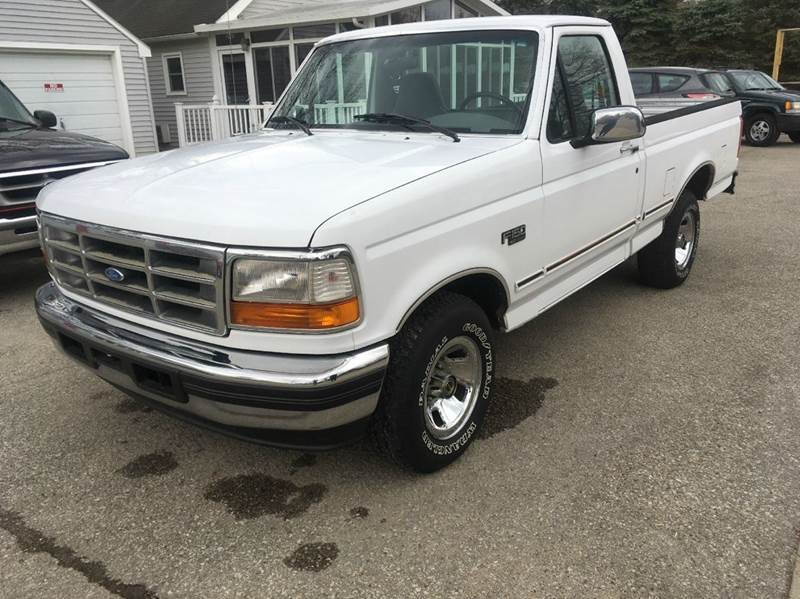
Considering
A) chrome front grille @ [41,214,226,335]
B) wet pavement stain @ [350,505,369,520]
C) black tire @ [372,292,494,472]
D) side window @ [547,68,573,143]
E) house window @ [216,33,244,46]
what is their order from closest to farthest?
chrome front grille @ [41,214,226,335] → black tire @ [372,292,494,472] → wet pavement stain @ [350,505,369,520] → side window @ [547,68,573,143] → house window @ [216,33,244,46]

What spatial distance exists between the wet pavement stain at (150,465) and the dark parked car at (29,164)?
2.84m

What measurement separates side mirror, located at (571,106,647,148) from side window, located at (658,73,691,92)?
10790mm

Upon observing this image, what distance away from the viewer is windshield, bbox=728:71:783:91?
15.5 m

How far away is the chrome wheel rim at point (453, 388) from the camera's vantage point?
3041 mm

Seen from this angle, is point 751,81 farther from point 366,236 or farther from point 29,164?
point 366,236

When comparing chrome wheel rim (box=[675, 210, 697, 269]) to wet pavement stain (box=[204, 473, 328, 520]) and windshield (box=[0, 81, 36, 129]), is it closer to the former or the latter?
wet pavement stain (box=[204, 473, 328, 520])

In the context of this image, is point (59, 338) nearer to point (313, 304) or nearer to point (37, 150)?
point (313, 304)

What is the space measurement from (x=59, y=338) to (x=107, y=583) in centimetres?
116

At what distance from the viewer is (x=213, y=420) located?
2.55 m

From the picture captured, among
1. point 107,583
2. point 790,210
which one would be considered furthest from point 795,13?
point 107,583

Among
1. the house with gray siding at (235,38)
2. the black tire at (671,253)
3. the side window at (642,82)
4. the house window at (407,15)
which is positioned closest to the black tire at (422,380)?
the black tire at (671,253)

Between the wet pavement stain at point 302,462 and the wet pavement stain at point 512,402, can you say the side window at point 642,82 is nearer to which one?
the wet pavement stain at point 512,402

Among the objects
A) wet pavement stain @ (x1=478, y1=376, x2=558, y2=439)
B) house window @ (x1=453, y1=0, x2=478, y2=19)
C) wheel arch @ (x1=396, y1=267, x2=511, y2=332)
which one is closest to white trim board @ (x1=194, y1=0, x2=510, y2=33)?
house window @ (x1=453, y1=0, x2=478, y2=19)

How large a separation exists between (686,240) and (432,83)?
10.2 feet
